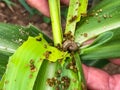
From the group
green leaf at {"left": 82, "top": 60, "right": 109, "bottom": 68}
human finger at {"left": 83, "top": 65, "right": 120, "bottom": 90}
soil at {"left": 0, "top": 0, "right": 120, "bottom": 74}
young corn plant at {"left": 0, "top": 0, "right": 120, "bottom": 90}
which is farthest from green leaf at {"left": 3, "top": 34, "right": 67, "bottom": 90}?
soil at {"left": 0, "top": 0, "right": 120, "bottom": 74}

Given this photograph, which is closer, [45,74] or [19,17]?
[45,74]

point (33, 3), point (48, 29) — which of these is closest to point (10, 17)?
point (48, 29)

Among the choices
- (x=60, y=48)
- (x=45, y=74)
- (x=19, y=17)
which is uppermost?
(x=19, y=17)

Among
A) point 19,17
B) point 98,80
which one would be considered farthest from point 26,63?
point 19,17

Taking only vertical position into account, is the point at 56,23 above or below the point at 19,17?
below

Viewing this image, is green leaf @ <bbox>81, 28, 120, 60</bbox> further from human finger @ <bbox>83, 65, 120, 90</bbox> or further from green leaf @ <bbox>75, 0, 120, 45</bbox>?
human finger @ <bbox>83, 65, 120, 90</bbox>

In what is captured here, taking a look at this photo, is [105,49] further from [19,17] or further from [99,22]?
[19,17]

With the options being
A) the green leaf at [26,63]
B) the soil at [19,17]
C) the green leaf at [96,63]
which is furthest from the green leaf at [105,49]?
the soil at [19,17]

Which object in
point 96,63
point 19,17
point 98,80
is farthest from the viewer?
point 19,17
